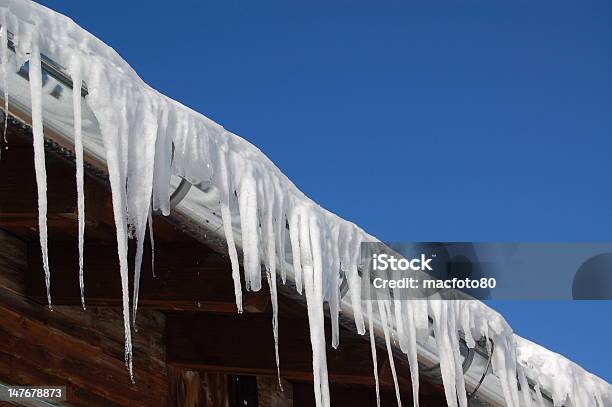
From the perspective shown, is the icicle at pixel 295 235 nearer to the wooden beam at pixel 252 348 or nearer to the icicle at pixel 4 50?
the icicle at pixel 4 50

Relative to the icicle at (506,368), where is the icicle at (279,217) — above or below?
above

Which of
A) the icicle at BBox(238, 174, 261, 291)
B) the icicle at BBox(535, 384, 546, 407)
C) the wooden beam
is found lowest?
the icicle at BBox(535, 384, 546, 407)

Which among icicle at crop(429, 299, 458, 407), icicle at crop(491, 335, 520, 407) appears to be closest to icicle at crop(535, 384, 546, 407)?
icicle at crop(491, 335, 520, 407)

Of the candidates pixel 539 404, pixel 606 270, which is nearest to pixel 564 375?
pixel 539 404

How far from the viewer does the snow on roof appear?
1.98m

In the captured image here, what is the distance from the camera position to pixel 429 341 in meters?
3.13

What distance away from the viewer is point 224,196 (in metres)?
2.34

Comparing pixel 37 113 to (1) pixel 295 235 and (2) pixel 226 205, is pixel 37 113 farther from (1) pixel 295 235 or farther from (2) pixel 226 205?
(1) pixel 295 235

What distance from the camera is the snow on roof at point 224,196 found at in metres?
1.98

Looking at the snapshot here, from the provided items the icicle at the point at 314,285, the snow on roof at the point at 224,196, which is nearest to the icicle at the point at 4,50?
the snow on roof at the point at 224,196

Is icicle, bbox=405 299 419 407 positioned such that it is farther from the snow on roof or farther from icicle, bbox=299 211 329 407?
icicle, bbox=299 211 329 407

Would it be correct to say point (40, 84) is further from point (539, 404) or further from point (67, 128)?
point (539, 404)

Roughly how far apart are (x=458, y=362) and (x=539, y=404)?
1.86 feet

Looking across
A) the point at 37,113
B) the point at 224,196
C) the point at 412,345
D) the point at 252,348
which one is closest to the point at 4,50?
the point at 37,113
